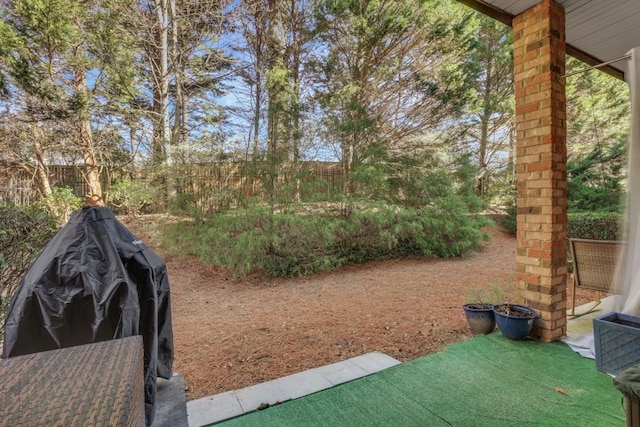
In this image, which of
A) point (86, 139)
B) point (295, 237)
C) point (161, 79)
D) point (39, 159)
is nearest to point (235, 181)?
point (295, 237)

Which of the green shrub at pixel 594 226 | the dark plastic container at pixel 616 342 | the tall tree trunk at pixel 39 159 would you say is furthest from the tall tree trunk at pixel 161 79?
the green shrub at pixel 594 226

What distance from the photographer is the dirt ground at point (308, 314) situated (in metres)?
2.45

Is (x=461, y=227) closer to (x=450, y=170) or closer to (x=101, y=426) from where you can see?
(x=450, y=170)

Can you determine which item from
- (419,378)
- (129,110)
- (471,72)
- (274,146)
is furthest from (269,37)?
(419,378)

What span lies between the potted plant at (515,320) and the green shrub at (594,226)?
137 inches

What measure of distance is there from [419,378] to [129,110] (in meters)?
6.67

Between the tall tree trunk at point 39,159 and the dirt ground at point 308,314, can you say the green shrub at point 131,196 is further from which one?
the tall tree trunk at point 39,159

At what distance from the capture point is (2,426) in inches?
23.9

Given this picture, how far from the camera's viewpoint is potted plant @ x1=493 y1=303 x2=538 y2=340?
2.49 m

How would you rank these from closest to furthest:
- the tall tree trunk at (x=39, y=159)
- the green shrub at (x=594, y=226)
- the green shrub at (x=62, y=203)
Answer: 1. the green shrub at (x=594, y=226)
2. the green shrub at (x=62, y=203)
3. the tall tree trunk at (x=39, y=159)

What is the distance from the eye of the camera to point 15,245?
2037mm

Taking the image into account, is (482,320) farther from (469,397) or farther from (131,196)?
(131,196)

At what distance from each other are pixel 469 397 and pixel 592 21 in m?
3.25

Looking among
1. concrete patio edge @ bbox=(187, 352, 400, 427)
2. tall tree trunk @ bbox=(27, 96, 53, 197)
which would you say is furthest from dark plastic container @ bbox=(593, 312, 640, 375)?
tall tree trunk @ bbox=(27, 96, 53, 197)
